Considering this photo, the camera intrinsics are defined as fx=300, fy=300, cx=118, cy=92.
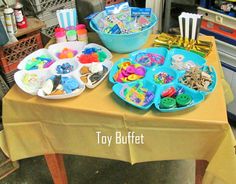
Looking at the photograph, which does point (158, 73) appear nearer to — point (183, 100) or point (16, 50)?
point (183, 100)

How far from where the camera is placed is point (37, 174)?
1595 millimetres

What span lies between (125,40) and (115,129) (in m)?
0.37

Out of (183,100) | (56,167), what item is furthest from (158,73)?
(56,167)

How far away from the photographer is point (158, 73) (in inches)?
43.4

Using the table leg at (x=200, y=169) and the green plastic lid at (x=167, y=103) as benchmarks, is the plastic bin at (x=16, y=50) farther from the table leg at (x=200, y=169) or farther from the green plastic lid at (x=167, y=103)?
the table leg at (x=200, y=169)

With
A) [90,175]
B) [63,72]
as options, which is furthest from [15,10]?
[90,175]

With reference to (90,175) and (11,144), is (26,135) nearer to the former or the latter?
(11,144)

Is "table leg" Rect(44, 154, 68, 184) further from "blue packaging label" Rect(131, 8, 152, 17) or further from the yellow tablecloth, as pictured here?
"blue packaging label" Rect(131, 8, 152, 17)

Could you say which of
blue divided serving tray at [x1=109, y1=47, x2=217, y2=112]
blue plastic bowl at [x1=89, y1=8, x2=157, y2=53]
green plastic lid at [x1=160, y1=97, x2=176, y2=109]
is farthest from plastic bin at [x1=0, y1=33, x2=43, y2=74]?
green plastic lid at [x1=160, y1=97, x2=176, y2=109]

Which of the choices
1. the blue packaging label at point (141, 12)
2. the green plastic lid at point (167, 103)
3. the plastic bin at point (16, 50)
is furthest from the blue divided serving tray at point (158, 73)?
the plastic bin at point (16, 50)

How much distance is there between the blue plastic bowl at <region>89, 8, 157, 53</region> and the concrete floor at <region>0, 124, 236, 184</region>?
2.22ft

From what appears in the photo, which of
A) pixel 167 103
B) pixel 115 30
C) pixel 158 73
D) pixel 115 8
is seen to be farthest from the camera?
pixel 115 8

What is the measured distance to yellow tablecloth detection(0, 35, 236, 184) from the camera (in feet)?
3.03

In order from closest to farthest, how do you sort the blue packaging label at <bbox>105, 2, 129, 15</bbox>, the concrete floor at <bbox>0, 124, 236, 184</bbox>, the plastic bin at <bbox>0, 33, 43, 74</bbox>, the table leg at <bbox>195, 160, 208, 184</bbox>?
1. the table leg at <bbox>195, 160, 208, 184</bbox>
2. the blue packaging label at <bbox>105, 2, 129, 15</bbox>
3. the concrete floor at <bbox>0, 124, 236, 184</bbox>
4. the plastic bin at <bbox>0, 33, 43, 74</bbox>
